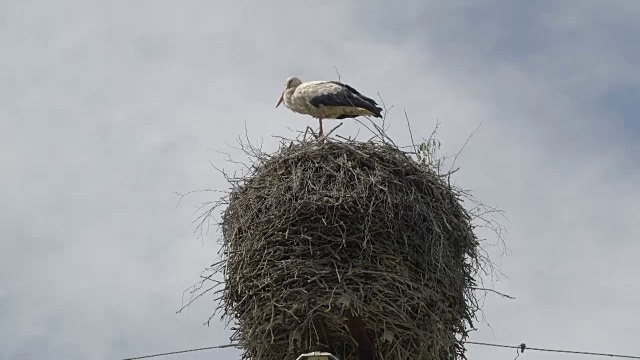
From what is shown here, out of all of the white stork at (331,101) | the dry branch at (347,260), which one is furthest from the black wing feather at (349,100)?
the dry branch at (347,260)

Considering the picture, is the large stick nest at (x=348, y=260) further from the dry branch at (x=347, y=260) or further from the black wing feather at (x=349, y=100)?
the black wing feather at (x=349, y=100)

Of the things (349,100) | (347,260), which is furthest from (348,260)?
(349,100)

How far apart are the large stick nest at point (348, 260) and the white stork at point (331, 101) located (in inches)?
85.9

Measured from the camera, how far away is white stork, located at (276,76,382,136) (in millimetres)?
9891

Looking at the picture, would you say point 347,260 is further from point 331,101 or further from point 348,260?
point 331,101

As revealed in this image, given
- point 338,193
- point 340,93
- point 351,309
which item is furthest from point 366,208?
point 340,93

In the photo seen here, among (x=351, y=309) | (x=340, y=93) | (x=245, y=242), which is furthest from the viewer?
(x=340, y=93)

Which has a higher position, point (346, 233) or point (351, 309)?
point (346, 233)

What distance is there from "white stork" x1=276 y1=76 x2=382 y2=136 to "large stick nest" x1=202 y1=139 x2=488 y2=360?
7.16 feet

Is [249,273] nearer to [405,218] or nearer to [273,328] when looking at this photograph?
[273,328]

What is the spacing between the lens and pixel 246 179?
26.0 ft

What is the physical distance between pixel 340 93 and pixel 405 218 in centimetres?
276

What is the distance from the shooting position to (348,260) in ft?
23.4

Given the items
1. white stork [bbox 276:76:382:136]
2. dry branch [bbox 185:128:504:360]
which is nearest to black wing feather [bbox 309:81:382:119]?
white stork [bbox 276:76:382:136]
